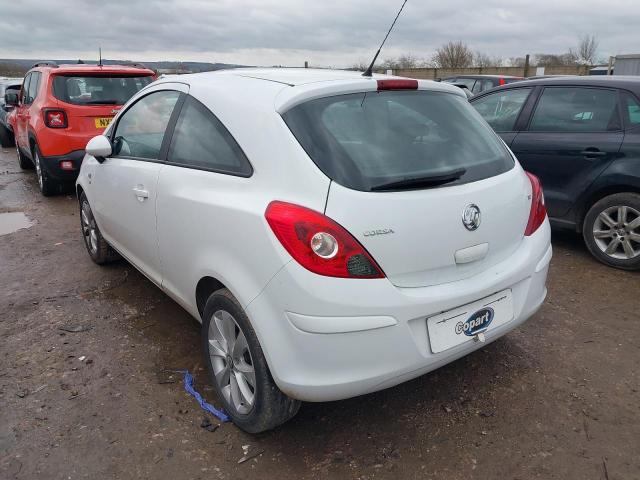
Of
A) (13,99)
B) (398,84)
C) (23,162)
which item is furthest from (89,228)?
(23,162)

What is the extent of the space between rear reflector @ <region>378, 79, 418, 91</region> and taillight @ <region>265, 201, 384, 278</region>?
2.74 ft

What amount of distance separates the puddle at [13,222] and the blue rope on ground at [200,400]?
4083 mm

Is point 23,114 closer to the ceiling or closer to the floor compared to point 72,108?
closer to the floor

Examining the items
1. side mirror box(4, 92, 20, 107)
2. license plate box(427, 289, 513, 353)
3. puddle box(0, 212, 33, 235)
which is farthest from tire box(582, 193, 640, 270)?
side mirror box(4, 92, 20, 107)

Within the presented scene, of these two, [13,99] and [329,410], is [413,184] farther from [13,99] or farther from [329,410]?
[13,99]

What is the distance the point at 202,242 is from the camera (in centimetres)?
253

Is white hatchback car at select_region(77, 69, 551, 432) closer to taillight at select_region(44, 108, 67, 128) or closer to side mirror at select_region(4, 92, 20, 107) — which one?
taillight at select_region(44, 108, 67, 128)

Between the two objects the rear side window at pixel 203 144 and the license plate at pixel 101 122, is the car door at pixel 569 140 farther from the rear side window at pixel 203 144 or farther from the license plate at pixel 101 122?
the license plate at pixel 101 122

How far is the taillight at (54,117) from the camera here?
6.75m

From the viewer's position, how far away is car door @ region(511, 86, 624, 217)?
4441 mm

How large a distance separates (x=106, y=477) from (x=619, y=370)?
270 centimetres

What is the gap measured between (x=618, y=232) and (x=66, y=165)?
6.42 meters

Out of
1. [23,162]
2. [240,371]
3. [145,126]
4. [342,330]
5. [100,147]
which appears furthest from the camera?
[23,162]

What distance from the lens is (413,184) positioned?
2.21m
